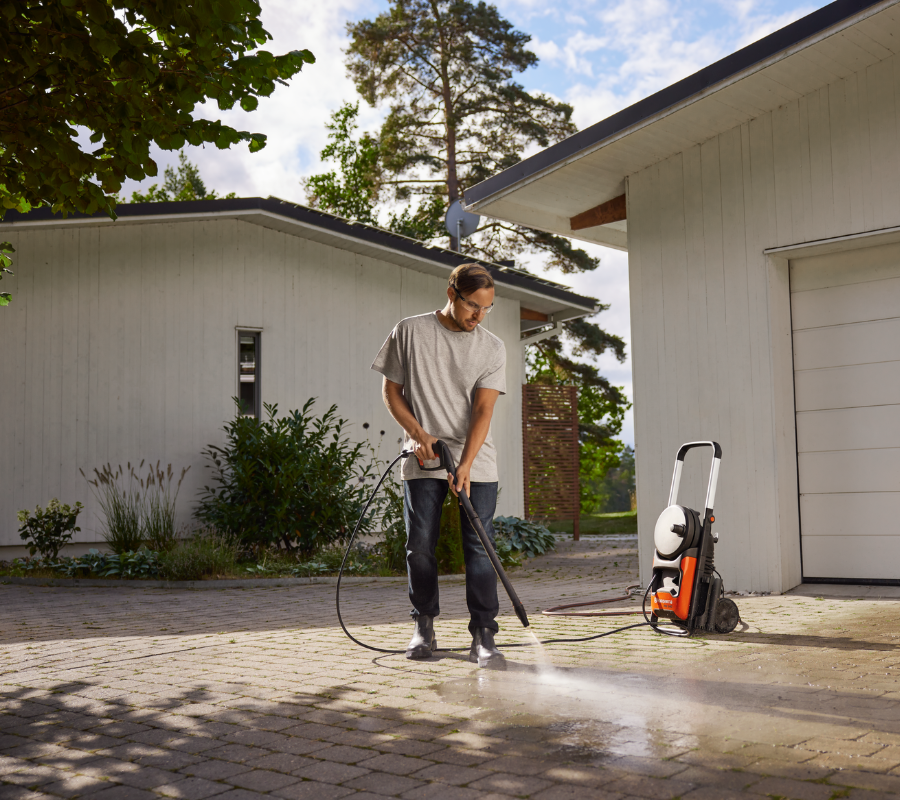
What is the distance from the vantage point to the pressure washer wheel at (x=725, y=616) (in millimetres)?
5234

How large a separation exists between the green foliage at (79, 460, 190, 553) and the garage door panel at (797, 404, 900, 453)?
269 inches

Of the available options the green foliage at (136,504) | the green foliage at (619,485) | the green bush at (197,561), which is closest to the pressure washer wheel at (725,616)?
the green bush at (197,561)

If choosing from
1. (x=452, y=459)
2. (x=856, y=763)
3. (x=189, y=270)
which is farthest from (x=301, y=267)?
(x=856, y=763)

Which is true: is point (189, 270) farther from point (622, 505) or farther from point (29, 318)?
point (622, 505)

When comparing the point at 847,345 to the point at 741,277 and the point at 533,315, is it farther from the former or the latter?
the point at 533,315

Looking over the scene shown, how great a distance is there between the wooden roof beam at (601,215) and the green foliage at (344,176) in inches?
837

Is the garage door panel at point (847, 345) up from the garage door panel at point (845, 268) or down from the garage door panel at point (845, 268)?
down

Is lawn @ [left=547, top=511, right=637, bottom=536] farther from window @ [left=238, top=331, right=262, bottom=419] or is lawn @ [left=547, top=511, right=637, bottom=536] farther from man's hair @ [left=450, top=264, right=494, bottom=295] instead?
man's hair @ [left=450, top=264, right=494, bottom=295]

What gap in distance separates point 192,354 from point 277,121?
22.1 meters

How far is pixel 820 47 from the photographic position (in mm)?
6457

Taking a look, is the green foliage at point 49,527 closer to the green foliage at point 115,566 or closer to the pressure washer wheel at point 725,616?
the green foliage at point 115,566

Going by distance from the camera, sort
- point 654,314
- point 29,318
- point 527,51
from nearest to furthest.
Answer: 1. point 654,314
2. point 29,318
3. point 527,51

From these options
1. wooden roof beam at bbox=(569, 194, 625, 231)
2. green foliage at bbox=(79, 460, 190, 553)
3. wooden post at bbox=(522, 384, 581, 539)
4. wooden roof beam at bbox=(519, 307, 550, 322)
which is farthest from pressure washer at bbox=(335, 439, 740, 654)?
wooden roof beam at bbox=(519, 307, 550, 322)

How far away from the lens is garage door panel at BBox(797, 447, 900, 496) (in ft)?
23.1
